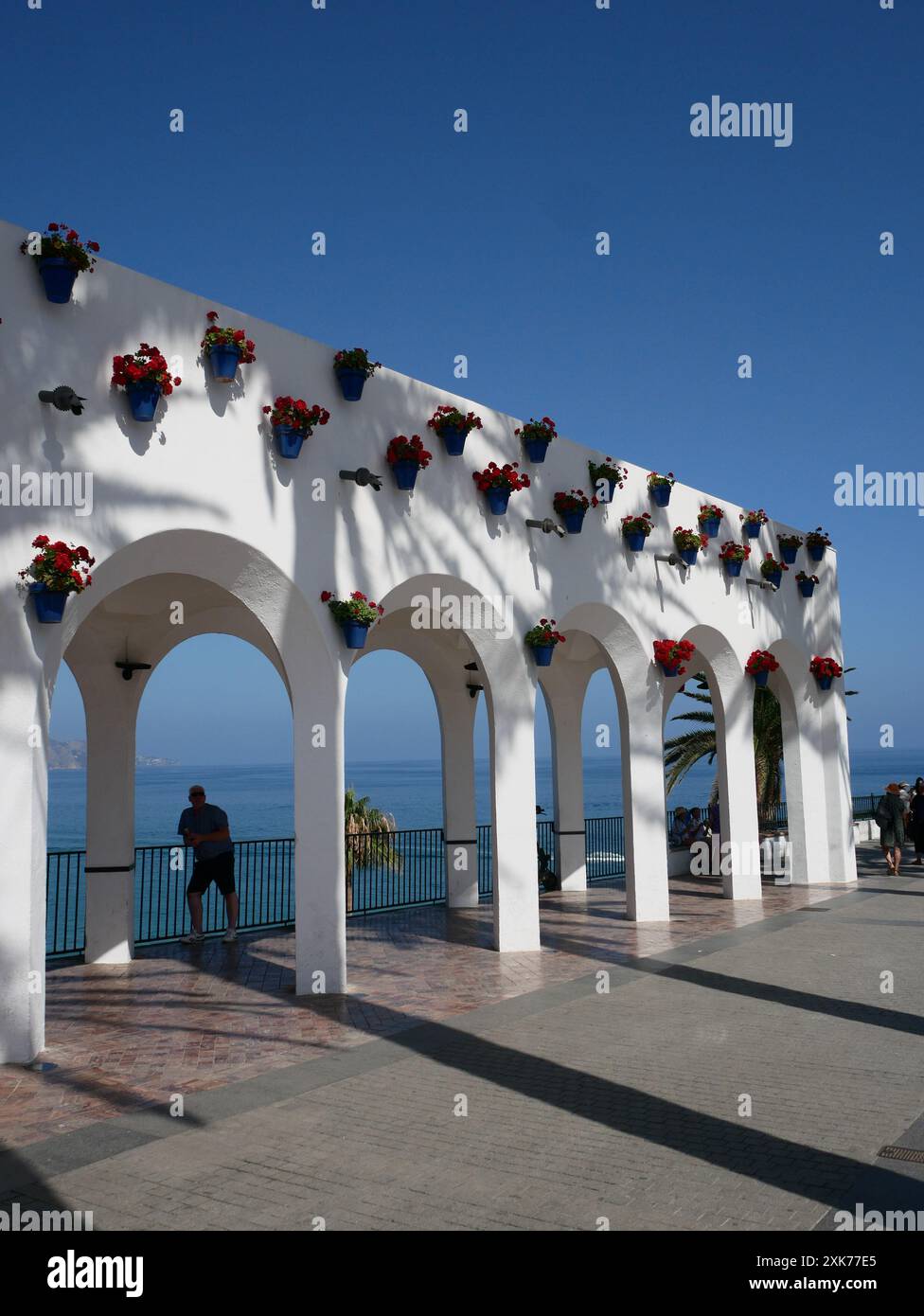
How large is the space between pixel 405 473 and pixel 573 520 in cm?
285

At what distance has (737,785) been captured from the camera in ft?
51.6

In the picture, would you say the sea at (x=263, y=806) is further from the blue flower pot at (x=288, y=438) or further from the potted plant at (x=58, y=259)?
the potted plant at (x=58, y=259)

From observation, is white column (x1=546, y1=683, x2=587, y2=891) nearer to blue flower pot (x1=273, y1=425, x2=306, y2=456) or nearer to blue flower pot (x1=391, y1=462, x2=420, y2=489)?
blue flower pot (x1=391, y1=462, x2=420, y2=489)

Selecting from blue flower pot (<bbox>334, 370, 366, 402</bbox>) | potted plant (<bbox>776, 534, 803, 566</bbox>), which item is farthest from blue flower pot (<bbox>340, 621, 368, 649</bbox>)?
potted plant (<bbox>776, 534, 803, 566</bbox>)

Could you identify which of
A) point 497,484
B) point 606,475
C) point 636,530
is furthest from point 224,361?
point 636,530

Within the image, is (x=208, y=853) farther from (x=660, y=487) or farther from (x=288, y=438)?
(x=660, y=487)

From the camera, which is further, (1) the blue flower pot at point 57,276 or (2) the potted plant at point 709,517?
(2) the potted plant at point 709,517

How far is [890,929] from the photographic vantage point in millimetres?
13062

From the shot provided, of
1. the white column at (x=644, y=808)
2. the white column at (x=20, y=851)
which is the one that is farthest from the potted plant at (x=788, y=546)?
the white column at (x=20, y=851)

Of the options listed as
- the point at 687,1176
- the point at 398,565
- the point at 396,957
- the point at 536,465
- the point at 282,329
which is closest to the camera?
the point at 687,1176

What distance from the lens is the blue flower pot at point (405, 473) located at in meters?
10.5
